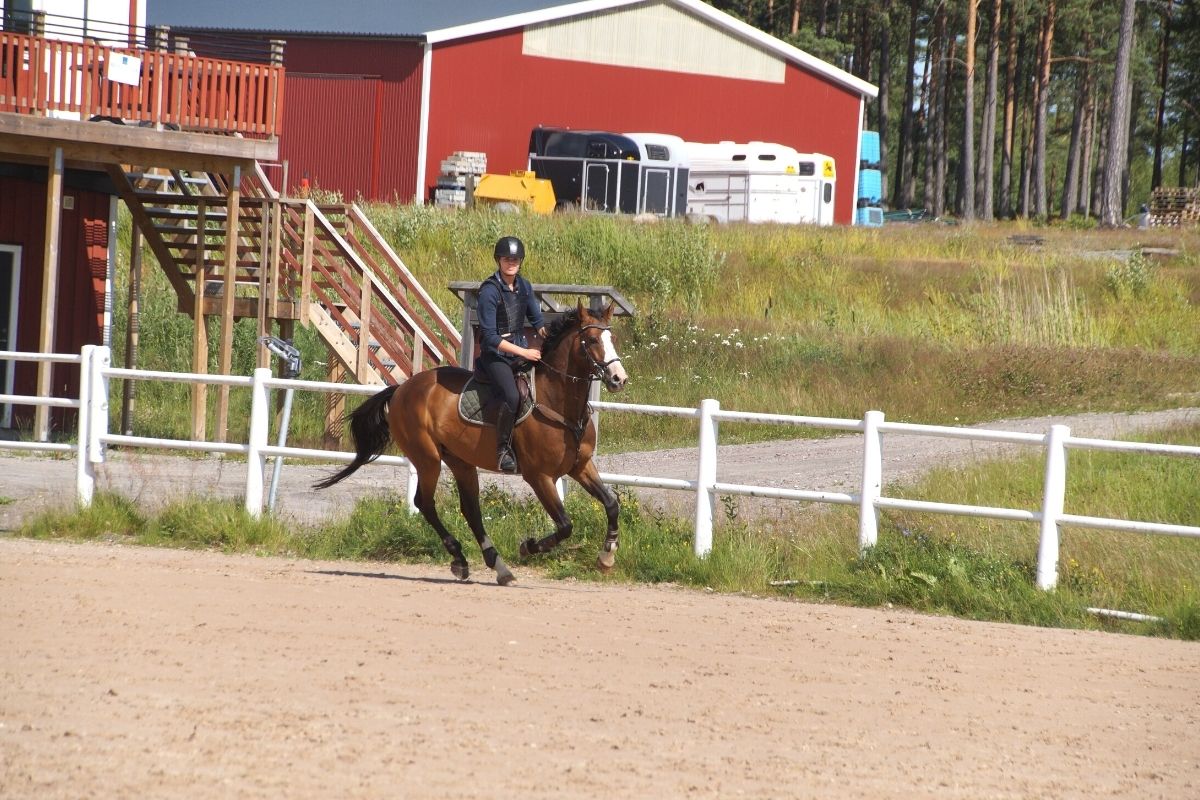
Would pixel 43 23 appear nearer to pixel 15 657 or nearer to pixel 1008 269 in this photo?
pixel 15 657

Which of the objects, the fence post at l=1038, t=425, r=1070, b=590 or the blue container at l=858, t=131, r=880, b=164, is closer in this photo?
the fence post at l=1038, t=425, r=1070, b=590

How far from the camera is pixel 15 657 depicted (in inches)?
307

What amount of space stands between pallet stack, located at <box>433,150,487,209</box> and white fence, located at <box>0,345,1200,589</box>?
2783 centimetres

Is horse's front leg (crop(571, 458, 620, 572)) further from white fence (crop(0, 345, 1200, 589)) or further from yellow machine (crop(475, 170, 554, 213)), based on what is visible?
yellow machine (crop(475, 170, 554, 213))

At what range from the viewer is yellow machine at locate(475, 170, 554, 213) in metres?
40.3

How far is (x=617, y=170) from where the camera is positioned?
42.4 metres

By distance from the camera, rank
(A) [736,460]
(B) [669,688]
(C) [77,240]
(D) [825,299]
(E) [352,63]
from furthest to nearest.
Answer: (E) [352,63] < (D) [825,299] < (C) [77,240] < (A) [736,460] < (B) [669,688]

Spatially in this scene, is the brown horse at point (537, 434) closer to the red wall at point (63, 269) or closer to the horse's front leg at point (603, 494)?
the horse's front leg at point (603, 494)

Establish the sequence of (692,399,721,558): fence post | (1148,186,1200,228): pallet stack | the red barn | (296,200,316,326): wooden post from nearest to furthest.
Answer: (692,399,721,558): fence post < (296,200,316,326): wooden post < the red barn < (1148,186,1200,228): pallet stack

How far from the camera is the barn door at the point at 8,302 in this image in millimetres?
20531

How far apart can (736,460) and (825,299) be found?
452 inches

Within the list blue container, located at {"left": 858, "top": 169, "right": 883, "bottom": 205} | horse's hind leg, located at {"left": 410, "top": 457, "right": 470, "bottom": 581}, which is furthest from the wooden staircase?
blue container, located at {"left": 858, "top": 169, "right": 883, "bottom": 205}

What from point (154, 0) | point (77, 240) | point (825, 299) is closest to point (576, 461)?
point (77, 240)

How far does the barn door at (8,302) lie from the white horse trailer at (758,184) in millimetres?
25046
